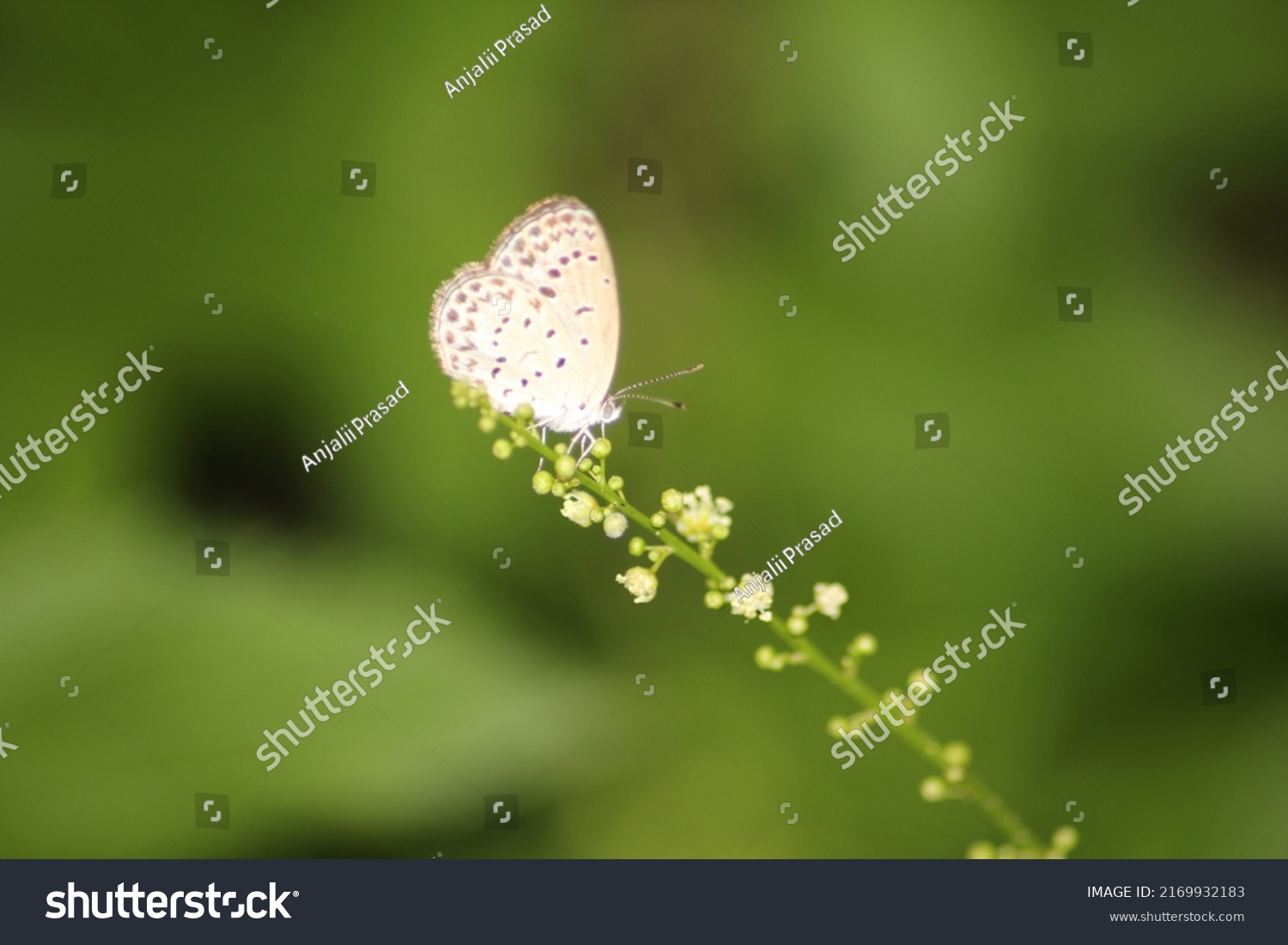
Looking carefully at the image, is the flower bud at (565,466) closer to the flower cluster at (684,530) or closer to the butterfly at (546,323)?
the flower cluster at (684,530)

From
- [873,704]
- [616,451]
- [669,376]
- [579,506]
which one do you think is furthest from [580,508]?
[669,376]

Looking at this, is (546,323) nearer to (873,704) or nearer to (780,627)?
(780,627)

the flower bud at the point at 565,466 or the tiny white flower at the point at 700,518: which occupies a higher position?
the flower bud at the point at 565,466

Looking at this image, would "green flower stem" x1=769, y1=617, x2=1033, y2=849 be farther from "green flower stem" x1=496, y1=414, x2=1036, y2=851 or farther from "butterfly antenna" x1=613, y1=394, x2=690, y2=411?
"butterfly antenna" x1=613, y1=394, x2=690, y2=411

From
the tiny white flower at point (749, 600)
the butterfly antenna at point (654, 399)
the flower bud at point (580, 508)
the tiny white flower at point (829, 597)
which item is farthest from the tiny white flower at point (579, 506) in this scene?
the butterfly antenna at point (654, 399)

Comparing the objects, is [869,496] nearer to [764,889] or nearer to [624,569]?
[624,569]

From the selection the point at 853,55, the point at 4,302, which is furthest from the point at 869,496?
the point at 4,302

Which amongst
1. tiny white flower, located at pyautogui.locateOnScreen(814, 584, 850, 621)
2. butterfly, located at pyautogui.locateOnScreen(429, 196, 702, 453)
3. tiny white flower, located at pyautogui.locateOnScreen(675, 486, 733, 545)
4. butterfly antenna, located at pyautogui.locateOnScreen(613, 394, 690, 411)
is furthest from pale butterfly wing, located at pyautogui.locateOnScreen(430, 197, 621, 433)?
tiny white flower, located at pyautogui.locateOnScreen(814, 584, 850, 621)
